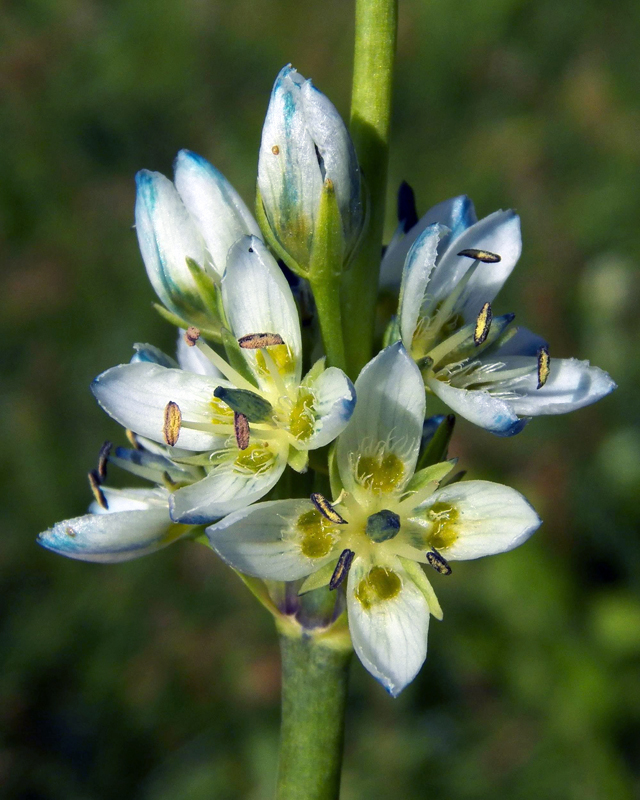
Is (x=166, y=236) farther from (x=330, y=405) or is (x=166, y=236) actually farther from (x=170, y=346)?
(x=170, y=346)

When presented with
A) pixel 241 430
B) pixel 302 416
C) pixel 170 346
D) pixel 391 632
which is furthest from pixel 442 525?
pixel 170 346

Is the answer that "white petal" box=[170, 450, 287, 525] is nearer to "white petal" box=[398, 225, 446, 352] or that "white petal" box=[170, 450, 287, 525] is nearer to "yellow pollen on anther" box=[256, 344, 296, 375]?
"yellow pollen on anther" box=[256, 344, 296, 375]

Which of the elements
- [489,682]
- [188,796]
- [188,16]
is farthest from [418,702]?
[188,16]

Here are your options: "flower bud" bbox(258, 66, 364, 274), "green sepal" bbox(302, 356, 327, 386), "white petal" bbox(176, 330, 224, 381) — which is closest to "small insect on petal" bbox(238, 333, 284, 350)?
"green sepal" bbox(302, 356, 327, 386)

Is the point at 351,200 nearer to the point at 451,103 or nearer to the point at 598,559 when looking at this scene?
the point at 598,559

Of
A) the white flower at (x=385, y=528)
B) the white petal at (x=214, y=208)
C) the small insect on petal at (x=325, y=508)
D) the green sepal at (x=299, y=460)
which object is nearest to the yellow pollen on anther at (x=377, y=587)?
the white flower at (x=385, y=528)

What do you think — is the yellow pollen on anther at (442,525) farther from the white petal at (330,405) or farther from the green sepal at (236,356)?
the green sepal at (236,356)
